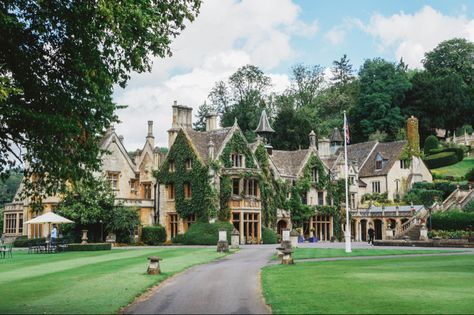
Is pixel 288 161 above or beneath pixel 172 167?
above

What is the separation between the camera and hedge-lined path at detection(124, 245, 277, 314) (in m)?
13.9

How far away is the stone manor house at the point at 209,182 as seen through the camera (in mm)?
52688

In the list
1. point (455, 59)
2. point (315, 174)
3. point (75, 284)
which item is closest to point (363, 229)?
point (315, 174)

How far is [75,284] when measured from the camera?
757 inches

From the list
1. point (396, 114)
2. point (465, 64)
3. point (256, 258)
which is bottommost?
point (256, 258)

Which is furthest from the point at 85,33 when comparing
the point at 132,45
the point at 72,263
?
the point at 72,263

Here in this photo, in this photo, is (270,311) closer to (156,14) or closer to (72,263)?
(156,14)

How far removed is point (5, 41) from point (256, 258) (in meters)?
19.8

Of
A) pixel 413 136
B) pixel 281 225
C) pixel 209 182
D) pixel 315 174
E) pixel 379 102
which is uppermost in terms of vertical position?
pixel 379 102

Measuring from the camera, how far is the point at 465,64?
367 feet

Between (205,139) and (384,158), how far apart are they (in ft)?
98.9

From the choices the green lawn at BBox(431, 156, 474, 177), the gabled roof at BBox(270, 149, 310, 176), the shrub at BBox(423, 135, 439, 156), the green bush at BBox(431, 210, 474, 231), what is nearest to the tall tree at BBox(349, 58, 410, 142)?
the shrub at BBox(423, 135, 439, 156)

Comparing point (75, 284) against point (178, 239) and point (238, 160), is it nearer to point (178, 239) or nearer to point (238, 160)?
point (178, 239)

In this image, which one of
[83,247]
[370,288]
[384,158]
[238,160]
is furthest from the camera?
[384,158]
